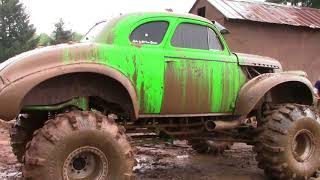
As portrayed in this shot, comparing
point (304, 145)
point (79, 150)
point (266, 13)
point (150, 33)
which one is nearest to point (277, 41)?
point (266, 13)

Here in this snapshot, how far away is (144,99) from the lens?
6.71 m

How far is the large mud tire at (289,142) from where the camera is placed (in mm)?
7607

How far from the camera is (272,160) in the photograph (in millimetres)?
7602

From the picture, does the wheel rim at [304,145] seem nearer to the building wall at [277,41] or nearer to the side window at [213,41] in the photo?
the side window at [213,41]

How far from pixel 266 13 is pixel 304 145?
13071mm

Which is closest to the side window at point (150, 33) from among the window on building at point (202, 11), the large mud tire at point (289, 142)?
the large mud tire at point (289, 142)

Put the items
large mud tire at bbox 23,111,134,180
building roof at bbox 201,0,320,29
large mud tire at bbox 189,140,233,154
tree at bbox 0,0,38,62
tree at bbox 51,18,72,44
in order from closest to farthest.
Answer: large mud tire at bbox 23,111,134,180, large mud tire at bbox 189,140,233,154, building roof at bbox 201,0,320,29, tree at bbox 0,0,38,62, tree at bbox 51,18,72,44

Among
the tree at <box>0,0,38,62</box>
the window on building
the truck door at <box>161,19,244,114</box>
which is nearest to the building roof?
the window on building

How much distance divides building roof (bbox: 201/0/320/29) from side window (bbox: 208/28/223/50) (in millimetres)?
10907

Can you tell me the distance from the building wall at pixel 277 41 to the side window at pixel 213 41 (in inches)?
434

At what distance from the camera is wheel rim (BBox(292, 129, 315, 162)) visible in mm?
7992

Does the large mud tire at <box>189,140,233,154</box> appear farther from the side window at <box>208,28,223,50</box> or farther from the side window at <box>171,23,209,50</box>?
the side window at <box>171,23,209,50</box>

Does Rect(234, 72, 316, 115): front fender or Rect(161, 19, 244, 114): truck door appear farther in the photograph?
Rect(234, 72, 316, 115): front fender

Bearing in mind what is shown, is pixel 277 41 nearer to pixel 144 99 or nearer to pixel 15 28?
pixel 144 99
